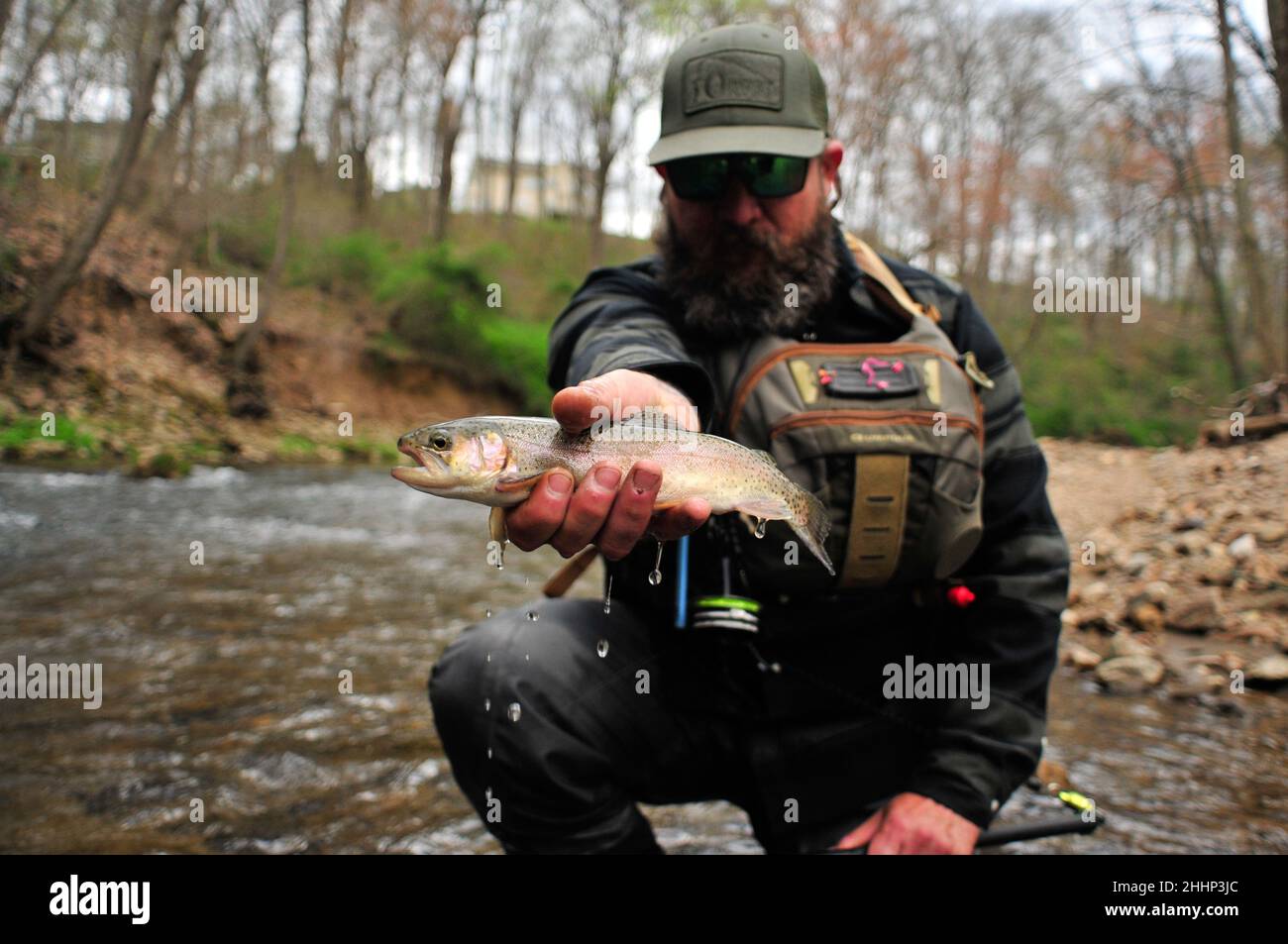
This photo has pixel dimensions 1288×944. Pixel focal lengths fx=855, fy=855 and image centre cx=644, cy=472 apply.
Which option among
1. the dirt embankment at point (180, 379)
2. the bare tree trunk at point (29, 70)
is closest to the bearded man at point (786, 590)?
the dirt embankment at point (180, 379)

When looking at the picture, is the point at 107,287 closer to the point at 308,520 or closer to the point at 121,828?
the point at 308,520

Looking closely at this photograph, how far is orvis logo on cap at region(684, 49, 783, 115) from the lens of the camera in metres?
2.78

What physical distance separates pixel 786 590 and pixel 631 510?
3.20 ft

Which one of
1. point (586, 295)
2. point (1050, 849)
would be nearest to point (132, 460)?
point (586, 295)

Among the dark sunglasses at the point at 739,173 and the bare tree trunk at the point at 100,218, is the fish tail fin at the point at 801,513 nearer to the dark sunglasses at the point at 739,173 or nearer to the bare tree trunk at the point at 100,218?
the dark sunglasses at the point at 739,173

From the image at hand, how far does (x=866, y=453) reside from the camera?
2490mm

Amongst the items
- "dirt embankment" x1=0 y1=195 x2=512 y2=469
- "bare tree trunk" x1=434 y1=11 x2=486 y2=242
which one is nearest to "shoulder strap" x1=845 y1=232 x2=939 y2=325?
"dirt embankment" x1=0 y1=195 x2=512 y2=469

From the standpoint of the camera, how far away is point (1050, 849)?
3531 millimetres

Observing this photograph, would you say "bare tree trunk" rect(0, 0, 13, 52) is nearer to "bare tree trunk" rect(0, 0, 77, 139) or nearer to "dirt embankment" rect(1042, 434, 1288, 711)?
"bare tree trunk" rect(0, 0, 77, 139)

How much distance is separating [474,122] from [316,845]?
33097 millimetres

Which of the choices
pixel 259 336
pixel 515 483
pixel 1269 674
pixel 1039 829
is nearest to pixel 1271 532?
pixel 1269 674

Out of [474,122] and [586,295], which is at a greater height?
[474,122]

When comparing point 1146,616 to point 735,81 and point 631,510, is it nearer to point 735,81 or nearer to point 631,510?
point 735,81

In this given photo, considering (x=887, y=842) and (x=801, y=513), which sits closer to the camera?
(x=801, y=513)
